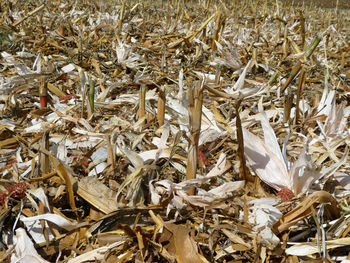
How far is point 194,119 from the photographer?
2.37 feet

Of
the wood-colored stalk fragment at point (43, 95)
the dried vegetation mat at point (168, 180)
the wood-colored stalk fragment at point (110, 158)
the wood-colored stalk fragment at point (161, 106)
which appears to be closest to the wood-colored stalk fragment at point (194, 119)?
the dried vegetation mat at point (168, 180)

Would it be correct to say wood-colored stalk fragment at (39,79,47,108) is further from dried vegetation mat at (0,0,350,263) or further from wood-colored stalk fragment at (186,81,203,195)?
wood-colored stalk fragment at (186,81,203,195)

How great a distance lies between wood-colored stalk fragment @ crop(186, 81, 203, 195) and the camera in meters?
0.69

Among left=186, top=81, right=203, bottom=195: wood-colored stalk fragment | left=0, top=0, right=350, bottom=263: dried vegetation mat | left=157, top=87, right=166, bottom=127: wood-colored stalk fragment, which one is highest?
left=186, top=81, right=203, bottom=195: wood-colored stalk fragment

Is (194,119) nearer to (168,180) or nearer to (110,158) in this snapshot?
(168,180)

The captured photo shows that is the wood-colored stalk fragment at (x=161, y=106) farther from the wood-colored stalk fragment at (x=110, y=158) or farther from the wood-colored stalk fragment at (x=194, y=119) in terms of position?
the wood-colored stalk fragment at (x=194, y=119)

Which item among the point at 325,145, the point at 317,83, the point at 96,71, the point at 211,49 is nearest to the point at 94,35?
the point at 96,71

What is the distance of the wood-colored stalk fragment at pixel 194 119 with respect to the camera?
693mm

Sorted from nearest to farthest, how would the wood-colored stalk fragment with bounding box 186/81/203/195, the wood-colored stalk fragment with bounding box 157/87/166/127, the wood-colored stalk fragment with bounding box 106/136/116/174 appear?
the wood-colored stalk fragment with bounding box 186/81/203/195 < the wood-colored stalk fragment with bounding box 106/136/116/174 < the wood-colored stalk fragment with bounding box 157/87/166/127

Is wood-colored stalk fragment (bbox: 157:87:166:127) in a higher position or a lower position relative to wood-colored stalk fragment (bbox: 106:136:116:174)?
higher

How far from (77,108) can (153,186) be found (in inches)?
23.6

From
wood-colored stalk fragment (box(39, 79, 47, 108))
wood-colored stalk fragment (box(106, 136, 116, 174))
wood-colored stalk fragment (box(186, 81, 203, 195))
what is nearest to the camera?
wood-colored stalk fragment (box(186, 81, 203, 195))

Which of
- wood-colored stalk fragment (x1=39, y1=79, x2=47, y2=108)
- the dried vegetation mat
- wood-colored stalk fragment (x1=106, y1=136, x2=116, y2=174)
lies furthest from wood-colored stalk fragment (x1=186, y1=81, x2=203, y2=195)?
wood-colored stalk fragment (x1=39, y1=79, x2=47, y2=108)

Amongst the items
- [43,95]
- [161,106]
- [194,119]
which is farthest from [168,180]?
[43,95]
